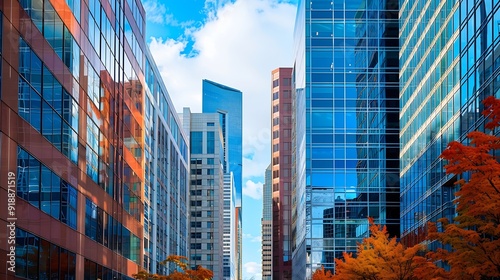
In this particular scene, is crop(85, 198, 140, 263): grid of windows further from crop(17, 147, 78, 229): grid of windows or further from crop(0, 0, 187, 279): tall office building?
crop(17, 147, 78, 229): grid of windows

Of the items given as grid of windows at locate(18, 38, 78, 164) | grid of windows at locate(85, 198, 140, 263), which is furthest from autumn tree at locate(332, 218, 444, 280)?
grid of windows at locate(18, 38, 78, 164)

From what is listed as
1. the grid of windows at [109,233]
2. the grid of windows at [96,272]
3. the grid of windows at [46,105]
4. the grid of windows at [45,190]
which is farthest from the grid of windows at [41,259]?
the grid of windows at [46,105]

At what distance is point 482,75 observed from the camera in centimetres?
4662

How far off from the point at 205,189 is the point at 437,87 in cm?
12033

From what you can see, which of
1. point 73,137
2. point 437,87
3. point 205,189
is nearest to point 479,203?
point 73,137

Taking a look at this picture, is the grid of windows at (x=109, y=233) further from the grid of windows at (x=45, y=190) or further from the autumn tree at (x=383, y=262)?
the autumn tree at (x=383, y=262)

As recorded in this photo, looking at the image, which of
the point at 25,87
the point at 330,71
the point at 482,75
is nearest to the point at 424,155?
the point at 482,75

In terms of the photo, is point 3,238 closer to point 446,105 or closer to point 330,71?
point 446,105

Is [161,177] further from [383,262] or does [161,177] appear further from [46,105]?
[46,105]

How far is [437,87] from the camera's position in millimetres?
61531

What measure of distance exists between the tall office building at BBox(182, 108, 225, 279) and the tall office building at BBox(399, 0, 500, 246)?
328 feet

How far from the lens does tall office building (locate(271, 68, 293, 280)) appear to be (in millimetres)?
175125

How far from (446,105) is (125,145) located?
23.7m

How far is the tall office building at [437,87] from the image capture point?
46.7m
